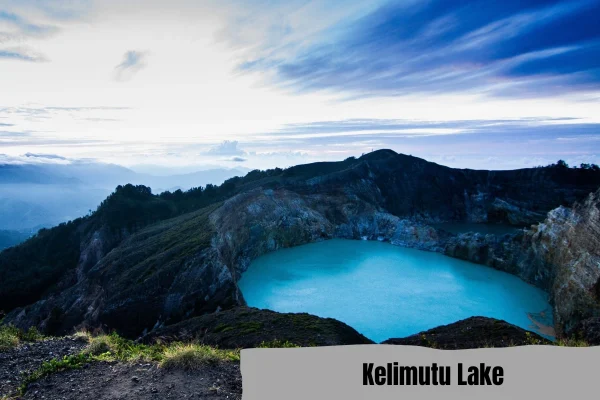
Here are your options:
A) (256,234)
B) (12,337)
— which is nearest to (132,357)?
(12,337)

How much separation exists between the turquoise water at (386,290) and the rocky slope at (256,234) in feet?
8.33

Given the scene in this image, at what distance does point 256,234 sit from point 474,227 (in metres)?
41.9

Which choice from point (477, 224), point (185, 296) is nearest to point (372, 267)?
point (185, 296)

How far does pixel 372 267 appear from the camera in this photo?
42.1 m

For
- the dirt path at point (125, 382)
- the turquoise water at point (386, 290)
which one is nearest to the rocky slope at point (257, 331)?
the dirt path at point (125, 382)

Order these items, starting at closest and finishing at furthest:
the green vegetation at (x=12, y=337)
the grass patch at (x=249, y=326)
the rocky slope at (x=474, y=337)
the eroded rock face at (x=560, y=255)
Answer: the green vegetation at (x=12, y=337), the rocky slope at (x=474, y=337), the grass patch at (x=249, y=326), the eroded rock face at (x=560, y=255)

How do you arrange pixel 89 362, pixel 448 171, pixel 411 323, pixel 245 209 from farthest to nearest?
pixel 448 171 < pixel 245 209 < pixel 411 323 < pixel 89 362

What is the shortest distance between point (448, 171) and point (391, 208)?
1684cm

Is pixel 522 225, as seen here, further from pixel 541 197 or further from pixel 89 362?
pixel 89 362

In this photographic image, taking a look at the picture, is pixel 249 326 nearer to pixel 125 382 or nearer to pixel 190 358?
pixel 190 358

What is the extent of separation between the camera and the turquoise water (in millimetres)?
28234

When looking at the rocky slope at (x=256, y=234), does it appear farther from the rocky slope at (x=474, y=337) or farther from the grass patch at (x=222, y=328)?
the rocky slope at (x=474, y=337)

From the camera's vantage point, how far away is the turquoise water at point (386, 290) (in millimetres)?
28234

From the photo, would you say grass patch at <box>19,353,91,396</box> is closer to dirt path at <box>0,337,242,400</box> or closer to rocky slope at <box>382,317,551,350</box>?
dirt path at <box>0,337,242,400</box>
